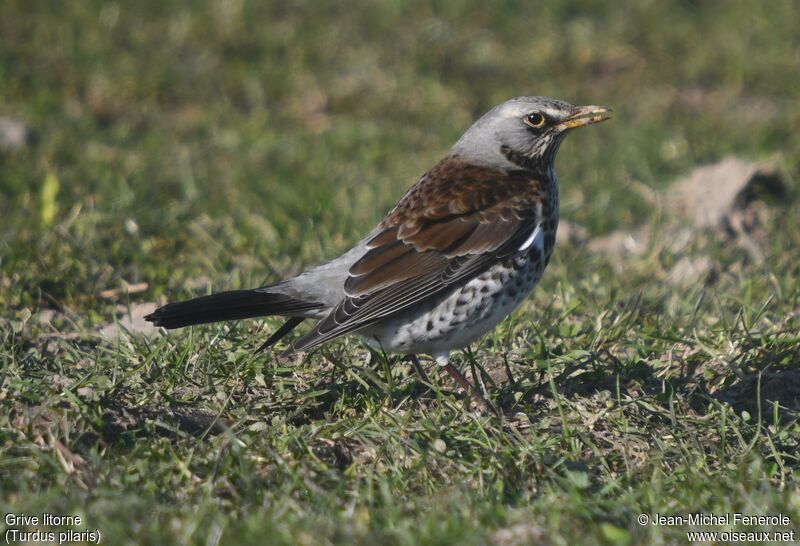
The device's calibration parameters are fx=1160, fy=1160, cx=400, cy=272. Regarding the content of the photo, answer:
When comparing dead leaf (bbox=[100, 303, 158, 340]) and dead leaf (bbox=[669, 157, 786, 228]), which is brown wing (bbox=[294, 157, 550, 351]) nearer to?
dead leaf (bbox=[100, 303, 158, 340])

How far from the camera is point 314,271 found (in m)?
5.17

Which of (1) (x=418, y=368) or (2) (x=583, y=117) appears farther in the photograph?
(2) (x=583, y=117)

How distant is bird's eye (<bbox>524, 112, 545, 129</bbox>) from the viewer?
18.1ft

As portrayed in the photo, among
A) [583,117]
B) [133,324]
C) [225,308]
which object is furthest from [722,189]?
[225,308]

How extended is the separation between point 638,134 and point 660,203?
1.50 m

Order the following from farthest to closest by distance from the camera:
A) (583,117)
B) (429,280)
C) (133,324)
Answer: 1. (133,324)
2. (583,117)
3. (429,280)

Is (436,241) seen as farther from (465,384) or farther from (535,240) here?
(465,384)

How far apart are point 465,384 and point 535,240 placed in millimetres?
712

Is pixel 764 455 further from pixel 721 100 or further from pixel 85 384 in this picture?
pixel 721 100

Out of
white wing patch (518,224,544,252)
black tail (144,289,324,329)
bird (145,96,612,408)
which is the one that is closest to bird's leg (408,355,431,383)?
→ bird (145,96,612,408)

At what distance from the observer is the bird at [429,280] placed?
4.85m

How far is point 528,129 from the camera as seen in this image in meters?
5.55

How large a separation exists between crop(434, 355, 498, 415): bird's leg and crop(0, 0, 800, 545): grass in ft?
0.28

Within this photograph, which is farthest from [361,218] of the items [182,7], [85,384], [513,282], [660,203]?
[182,7]
